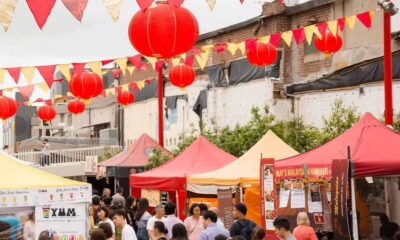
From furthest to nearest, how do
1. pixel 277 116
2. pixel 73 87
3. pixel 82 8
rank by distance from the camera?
pixel 277 116, pixel 73 87, pixel 82 8

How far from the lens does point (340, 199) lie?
12297 mm

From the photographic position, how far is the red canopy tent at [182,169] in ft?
62.2

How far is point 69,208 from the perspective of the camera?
1098 centimetres

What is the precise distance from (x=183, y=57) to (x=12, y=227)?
14671mm

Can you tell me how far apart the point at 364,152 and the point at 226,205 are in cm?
430

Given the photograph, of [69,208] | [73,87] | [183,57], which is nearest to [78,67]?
[73,87]

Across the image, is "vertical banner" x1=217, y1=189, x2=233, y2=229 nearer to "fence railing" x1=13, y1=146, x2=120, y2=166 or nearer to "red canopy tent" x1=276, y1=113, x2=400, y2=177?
"red canopy tent" x1=276, y1=113, x2=400, y2=177

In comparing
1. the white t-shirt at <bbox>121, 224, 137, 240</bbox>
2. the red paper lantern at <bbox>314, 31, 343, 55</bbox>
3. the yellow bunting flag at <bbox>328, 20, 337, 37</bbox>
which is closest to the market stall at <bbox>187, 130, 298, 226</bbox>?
the yellow bunting flag at <bbox>328, 20, 337, 37</bbox>

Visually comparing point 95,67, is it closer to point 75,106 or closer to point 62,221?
point 75,106

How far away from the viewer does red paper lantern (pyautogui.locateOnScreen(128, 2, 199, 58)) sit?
1194 cm

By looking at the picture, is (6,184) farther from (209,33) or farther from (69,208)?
(209,33)

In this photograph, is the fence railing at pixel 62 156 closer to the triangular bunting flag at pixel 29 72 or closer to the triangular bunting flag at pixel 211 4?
the triangular bunting flag at pixel 29 72

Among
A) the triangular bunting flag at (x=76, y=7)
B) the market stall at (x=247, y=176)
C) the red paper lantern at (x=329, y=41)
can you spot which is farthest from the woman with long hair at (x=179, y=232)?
the red paper lantern at (x=329, y=41)

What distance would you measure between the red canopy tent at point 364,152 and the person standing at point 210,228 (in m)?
2.16
